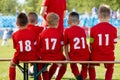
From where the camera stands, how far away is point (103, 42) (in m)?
9.53

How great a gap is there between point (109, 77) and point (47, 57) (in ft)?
4.08

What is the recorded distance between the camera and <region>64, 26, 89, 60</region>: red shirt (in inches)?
375

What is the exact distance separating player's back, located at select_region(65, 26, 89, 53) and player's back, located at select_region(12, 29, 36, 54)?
2.29ft

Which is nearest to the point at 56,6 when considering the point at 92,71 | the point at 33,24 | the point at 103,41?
the point at 33,24

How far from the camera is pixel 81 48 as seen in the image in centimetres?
952

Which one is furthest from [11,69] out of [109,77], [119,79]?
[119,79]

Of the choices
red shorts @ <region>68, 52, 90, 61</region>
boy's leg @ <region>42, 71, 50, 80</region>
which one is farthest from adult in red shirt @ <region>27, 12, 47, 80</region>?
red shorts @ <region>68, 52, 90, 61</region>

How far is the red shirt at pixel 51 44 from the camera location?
31.2 ft

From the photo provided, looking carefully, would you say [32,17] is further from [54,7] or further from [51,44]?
[51,44]

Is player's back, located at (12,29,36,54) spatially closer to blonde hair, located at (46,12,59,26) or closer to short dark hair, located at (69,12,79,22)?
blonde hair, located at (46,12,59,26)

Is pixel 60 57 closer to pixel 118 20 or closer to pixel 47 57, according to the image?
pixel 47 57

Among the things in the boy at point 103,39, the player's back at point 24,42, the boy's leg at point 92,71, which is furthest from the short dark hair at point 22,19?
the boy's leg at point 92,71

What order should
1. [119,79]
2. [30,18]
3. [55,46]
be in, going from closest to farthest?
[55,46]
[30,18]
[119,79]

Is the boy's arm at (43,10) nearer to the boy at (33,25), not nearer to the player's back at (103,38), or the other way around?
the boy at (33,25)
